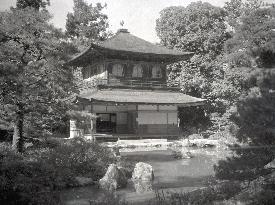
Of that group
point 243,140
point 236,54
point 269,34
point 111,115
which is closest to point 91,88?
point 111,115

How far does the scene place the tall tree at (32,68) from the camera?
13.1 metres

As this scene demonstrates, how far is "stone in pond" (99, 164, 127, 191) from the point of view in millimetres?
13086

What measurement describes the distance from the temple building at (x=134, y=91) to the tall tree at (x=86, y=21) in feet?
69.1

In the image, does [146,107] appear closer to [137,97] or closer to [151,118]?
[151,118]

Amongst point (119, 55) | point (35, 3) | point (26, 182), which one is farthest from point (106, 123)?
point (26, 182)

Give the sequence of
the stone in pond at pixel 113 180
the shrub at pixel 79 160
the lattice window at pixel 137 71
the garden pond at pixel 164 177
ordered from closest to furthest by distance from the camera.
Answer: the garden pond at pixel 164 177, the stone in pond at pixel 113 180, the shrub at pixel 79 160, the lattice window at pixel 137 71

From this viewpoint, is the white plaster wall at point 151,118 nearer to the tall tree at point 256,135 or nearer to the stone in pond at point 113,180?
the stone in pond at point 113,180

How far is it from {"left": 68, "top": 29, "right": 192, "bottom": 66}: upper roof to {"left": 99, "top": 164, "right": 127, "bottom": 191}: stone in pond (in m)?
15.7

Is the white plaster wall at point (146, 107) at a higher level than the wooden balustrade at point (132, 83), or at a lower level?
lower

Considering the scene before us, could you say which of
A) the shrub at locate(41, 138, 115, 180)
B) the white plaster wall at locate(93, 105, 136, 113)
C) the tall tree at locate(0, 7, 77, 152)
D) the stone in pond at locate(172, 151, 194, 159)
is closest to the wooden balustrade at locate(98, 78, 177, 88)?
the white plaster wall at locate(93, 105, 136, 113)

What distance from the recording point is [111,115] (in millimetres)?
30781

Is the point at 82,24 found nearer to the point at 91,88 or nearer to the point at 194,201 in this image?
the point at 91,88

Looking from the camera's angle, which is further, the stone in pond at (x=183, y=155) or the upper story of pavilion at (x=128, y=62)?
the upper story of pavilion at (x=128, y=62)

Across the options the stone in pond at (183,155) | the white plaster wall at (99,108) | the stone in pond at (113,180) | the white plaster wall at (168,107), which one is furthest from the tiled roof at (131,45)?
the stone in pond at (113,180)
